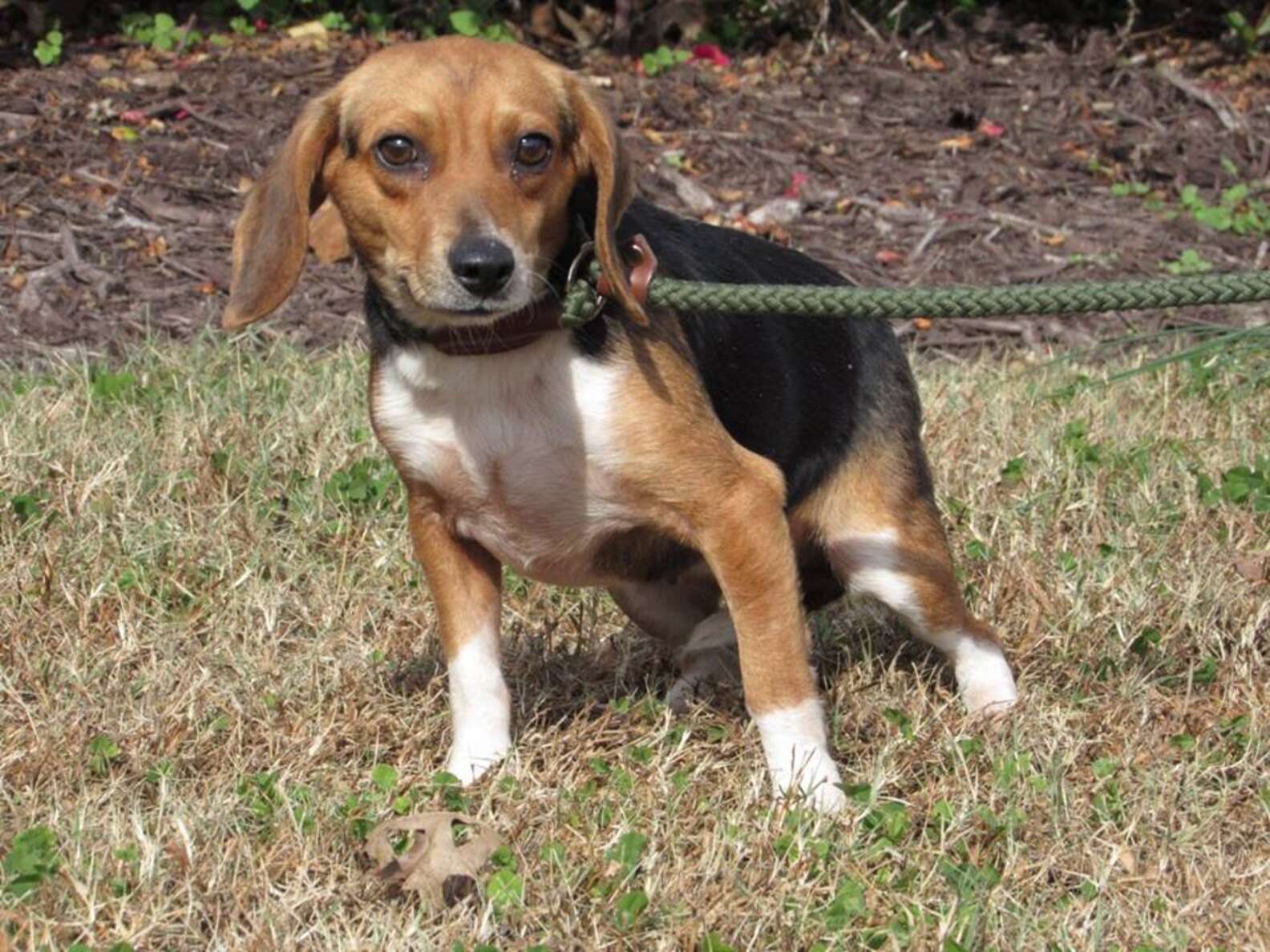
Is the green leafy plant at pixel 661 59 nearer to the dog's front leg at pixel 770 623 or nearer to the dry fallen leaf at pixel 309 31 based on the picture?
the dry fallen leaf at pixel 309 31

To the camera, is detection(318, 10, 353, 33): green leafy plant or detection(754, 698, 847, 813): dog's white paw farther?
detection(318, 10, 353, 33): green leafy plant

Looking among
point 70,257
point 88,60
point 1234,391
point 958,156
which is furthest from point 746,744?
point 88,60

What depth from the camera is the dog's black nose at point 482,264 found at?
3.36 meters

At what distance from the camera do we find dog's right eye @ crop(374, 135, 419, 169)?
3518 mm

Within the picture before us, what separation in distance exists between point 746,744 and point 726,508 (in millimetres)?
607

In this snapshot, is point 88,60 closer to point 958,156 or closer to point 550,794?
point 958,156

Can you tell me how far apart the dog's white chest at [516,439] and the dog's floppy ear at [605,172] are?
19 cm

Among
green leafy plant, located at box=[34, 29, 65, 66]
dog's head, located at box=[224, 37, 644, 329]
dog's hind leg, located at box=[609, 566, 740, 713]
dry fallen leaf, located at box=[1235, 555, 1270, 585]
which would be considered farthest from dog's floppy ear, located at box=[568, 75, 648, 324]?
green leafy plant, located at box=[34, 29, 65, 66]

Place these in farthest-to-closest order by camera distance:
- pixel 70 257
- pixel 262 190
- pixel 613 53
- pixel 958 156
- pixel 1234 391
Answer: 1. pixel 613 53
2. pixel 958 156
3. pixel 70 257
4. pixel 1234 391
5. pixel 262 190

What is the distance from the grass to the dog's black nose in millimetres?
1003

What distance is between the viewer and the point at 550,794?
380cm

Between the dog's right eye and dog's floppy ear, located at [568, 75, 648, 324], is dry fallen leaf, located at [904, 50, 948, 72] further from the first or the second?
the dog's right eye

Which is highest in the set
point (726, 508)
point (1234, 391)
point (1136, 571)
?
point (726, 508)

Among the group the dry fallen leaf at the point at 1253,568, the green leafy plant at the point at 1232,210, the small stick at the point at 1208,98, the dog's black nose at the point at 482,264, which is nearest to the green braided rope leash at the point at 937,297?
the dog's black nose at the point at 482,264
